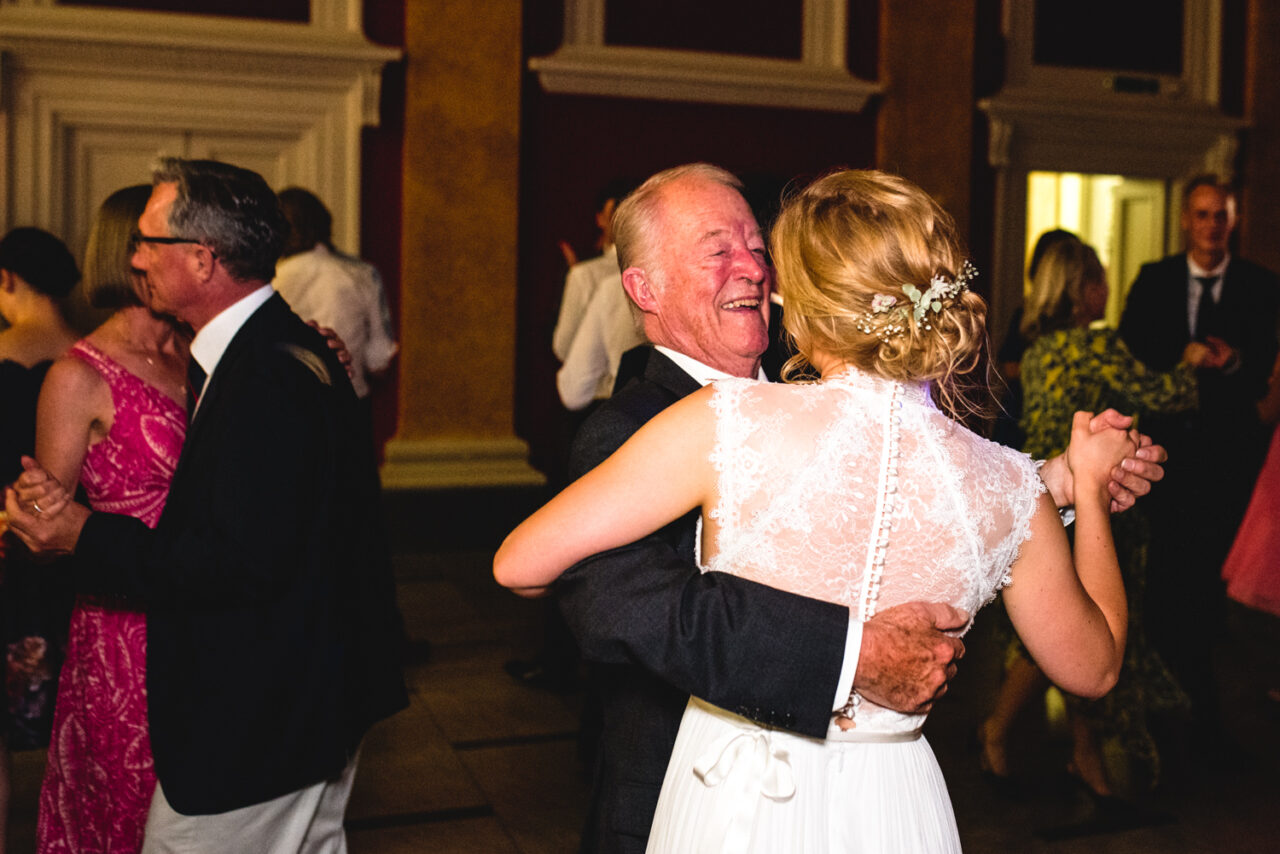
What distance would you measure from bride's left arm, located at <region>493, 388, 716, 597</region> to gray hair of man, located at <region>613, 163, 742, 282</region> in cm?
56

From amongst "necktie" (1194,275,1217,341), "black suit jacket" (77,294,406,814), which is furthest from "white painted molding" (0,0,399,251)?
"black suit jacket" (77,294,406,814)

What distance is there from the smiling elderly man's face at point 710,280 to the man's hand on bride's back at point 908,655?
0.62 m

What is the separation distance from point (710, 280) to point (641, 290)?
12cm

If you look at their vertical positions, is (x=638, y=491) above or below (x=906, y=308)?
below

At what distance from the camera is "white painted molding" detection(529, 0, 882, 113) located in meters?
7.88

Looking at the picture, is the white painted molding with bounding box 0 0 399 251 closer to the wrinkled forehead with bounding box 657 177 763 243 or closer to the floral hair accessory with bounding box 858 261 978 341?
the wrinkled forehead with bounding box 657 177 763 243

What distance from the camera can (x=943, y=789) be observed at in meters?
1.55

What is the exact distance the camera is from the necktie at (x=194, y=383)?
224 centimetres

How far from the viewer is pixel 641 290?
193 centimetres

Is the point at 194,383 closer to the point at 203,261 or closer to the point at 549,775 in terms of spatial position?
the point at 203,261

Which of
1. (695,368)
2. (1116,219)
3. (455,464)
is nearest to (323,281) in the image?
(455,464)

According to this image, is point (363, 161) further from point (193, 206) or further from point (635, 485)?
point (635, 485)

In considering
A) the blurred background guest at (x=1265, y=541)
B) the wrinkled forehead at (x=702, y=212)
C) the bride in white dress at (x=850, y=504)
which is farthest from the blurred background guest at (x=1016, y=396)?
the bride in white dress at (x=850, y=504)

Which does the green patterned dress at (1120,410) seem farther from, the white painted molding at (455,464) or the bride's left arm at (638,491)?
the white painted molding at (455,464)
